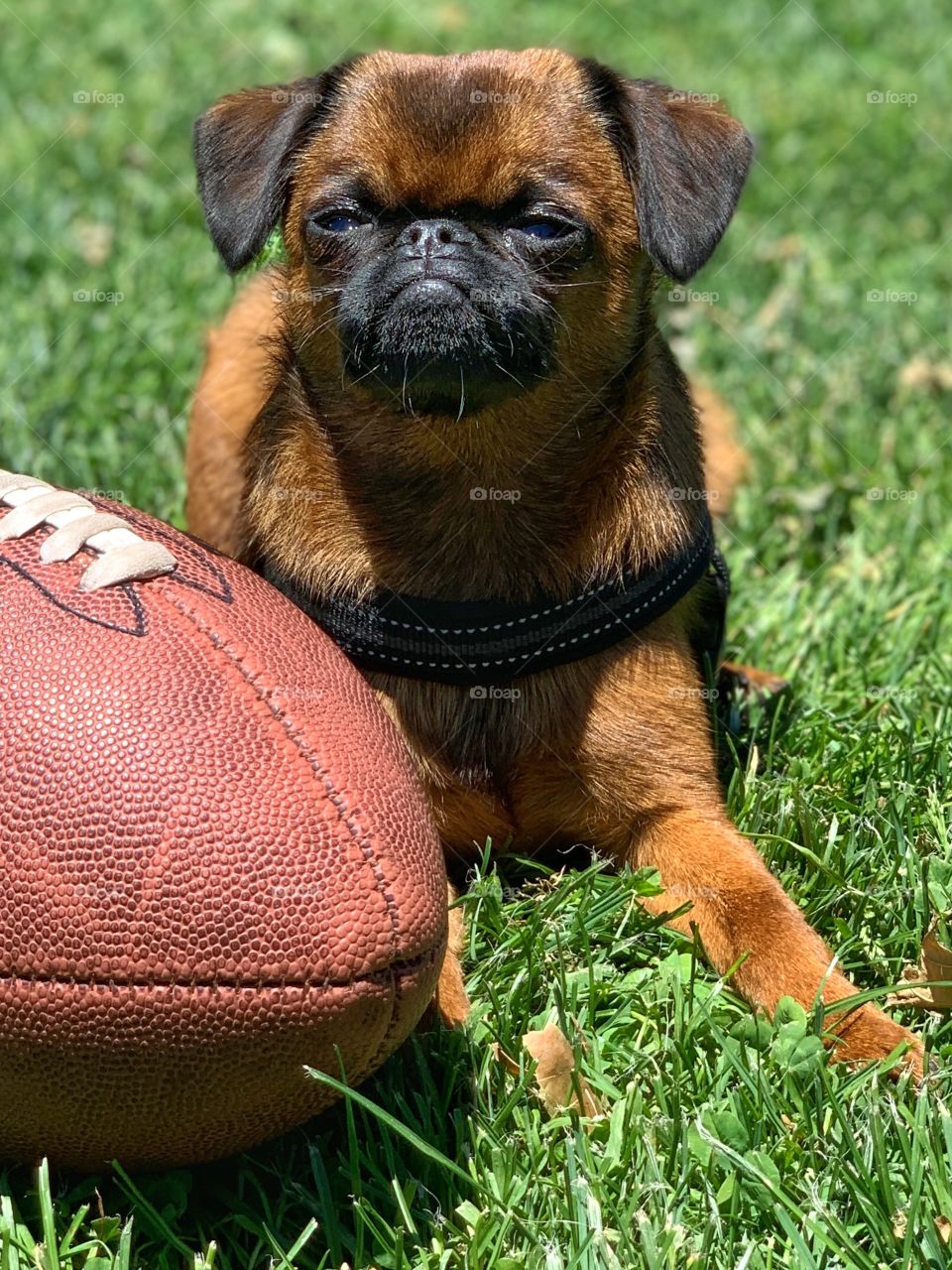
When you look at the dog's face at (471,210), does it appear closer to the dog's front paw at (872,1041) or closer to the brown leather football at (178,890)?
the brown leather football at (178,890)

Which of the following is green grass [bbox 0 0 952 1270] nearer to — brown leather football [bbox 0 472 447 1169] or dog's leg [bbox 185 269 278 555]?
brown leather football [bbox 0 472 447 1169]

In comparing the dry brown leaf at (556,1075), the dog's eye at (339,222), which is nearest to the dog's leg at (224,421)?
the dog's eye at (339,222)

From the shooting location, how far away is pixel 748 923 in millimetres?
2852

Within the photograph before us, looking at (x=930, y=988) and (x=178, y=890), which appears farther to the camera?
(x=930, y=988)

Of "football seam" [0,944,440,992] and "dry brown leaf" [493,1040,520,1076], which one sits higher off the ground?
"football seam" [0,944,440,992]

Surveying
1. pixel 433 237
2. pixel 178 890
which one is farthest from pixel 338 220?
pixel 178 890

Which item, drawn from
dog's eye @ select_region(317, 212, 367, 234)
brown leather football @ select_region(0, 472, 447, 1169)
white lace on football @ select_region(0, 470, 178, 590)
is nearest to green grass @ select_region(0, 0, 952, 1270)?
brown leather football @ select_region(0, 472, 447, 1169)

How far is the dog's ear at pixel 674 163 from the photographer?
3.09 m

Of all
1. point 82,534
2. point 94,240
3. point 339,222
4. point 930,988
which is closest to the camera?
point 82,534

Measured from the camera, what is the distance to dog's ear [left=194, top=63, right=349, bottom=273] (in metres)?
3.25

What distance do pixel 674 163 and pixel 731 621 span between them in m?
1.43

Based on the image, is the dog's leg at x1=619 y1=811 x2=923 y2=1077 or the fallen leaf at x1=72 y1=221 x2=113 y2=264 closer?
the dog's leg at x1=619 y1=811 x2=923 y2=1077

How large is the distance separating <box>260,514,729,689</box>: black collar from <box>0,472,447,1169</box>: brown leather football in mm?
602

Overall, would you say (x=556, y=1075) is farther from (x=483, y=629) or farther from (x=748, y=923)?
(x=483, y=629)
